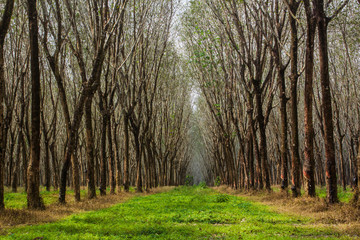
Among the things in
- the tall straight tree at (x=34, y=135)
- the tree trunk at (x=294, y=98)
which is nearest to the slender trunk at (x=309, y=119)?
the tree trunk at (x=294, y=98)

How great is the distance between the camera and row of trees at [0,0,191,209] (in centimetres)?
1134

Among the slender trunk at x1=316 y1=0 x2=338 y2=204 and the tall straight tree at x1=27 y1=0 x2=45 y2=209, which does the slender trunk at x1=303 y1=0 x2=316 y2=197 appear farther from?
the tall straight tree at x1=27 y1=0 x2=45 y2=209

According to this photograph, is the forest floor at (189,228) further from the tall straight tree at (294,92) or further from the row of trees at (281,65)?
the tall straight tree at (294,92)

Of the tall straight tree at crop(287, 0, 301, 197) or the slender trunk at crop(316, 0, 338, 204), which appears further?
the tall straight tree at crop(287, 0, 301, 197)

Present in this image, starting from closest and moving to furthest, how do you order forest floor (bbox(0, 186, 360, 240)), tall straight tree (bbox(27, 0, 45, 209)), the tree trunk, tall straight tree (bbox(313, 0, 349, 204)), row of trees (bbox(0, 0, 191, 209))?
forest floor (bbox(0, 186, 360, 240)) < tall straight tree (bbox(313, 0, 349, 204)) < tall straight tree (bbox(27, 0, 45, 209)) < row of trees (bbox(0, 0, 191, 209)) < the tree trunk

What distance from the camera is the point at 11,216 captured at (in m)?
7.87

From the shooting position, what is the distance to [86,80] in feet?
45.0

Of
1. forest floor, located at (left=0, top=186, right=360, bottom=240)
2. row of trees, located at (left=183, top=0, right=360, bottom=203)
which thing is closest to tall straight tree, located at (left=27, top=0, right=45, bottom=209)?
forest floor, located at (left=0, top=186, right=360, bottom=240)

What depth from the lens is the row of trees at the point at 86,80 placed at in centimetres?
1134

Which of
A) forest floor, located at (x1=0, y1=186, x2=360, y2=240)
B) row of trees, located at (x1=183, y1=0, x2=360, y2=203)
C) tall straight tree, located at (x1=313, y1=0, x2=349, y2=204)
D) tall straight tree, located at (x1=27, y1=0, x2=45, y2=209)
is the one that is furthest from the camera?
row of trees, located at (x1=183, y1=0, x2=360, y2=203)

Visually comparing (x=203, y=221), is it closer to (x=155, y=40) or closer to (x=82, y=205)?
(x=82, y=205)

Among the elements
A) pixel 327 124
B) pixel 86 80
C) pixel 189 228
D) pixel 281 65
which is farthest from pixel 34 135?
pixel 281 65

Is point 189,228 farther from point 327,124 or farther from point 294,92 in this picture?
point 294,92

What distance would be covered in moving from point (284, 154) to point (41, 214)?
961 centimetres
